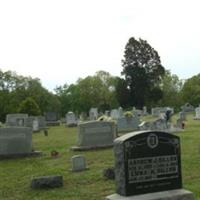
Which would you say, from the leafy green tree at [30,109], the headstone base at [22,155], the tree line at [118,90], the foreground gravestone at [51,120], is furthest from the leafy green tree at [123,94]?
the headstone base at [22,155]

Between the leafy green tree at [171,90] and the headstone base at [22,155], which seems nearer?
the headstone base at [22,155]

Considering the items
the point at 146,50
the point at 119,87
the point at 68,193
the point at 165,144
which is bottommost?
the point at 68,193

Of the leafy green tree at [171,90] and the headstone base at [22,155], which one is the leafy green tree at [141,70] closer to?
the leafy green tree at [171,90]

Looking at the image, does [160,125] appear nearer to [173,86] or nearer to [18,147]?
[18,147]

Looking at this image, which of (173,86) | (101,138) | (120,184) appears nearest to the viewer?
(120,184)

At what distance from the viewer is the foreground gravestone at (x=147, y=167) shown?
684 cm

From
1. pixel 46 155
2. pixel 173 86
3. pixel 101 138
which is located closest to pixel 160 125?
pixel 101 138

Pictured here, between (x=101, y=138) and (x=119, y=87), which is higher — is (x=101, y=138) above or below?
below

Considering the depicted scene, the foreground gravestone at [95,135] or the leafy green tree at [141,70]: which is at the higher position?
the leafy green tree at [141,70]

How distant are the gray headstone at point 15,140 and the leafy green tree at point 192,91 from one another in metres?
67.3

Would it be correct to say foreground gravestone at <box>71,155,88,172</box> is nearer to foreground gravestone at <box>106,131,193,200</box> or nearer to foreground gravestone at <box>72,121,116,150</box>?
foreground gravestone at <box>72,121,116,150</box>

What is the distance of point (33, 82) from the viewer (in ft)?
283

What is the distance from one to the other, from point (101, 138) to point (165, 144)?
1192 centimetres

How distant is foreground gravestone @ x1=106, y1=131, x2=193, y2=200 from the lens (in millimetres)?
6836
